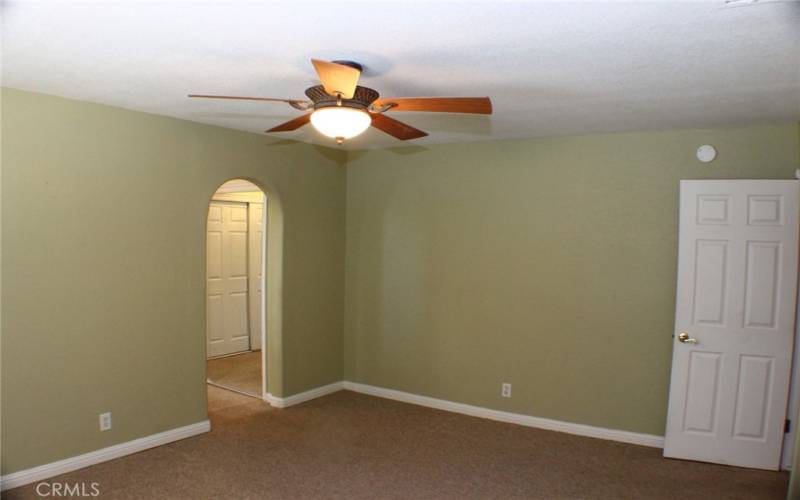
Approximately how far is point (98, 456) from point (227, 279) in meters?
3.36

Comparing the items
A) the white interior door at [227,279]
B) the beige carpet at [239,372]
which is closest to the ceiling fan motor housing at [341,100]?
the beige carpet at [239,372]

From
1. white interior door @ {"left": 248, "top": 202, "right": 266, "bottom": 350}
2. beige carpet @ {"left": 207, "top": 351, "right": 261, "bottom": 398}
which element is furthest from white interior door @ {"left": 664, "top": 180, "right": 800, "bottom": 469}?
white interior door @ {"left": 248, "top": 202, "right": 266, "bottom": 350}

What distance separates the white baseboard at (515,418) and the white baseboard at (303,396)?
6.2 inches

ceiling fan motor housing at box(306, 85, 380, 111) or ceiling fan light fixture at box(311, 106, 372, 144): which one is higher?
ceiling fan motor housing at box(306, 85, 380, 111)

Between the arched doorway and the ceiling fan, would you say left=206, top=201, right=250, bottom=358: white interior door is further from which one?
the ceiling fan

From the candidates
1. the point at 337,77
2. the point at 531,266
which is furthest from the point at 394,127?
the point at 531,266

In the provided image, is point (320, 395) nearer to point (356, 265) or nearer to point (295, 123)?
point (356, 265)

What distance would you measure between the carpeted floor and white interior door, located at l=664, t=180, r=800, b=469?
228 millimetres

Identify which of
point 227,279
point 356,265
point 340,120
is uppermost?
point 340,120

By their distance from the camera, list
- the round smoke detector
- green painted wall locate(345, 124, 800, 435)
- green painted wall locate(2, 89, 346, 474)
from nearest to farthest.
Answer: green painted wall locate(2, 89, 346, 474), the round smoke detector, green painted wall locate(345, 124, 800, 435)

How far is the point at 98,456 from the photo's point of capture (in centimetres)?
356

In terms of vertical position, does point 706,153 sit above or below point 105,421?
above

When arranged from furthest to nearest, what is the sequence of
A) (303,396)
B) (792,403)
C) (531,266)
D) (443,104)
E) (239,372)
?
(239,372) < (303,396) < (531,266) < (792,403) < (443,104)

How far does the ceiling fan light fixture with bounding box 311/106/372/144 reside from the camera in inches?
95.3
